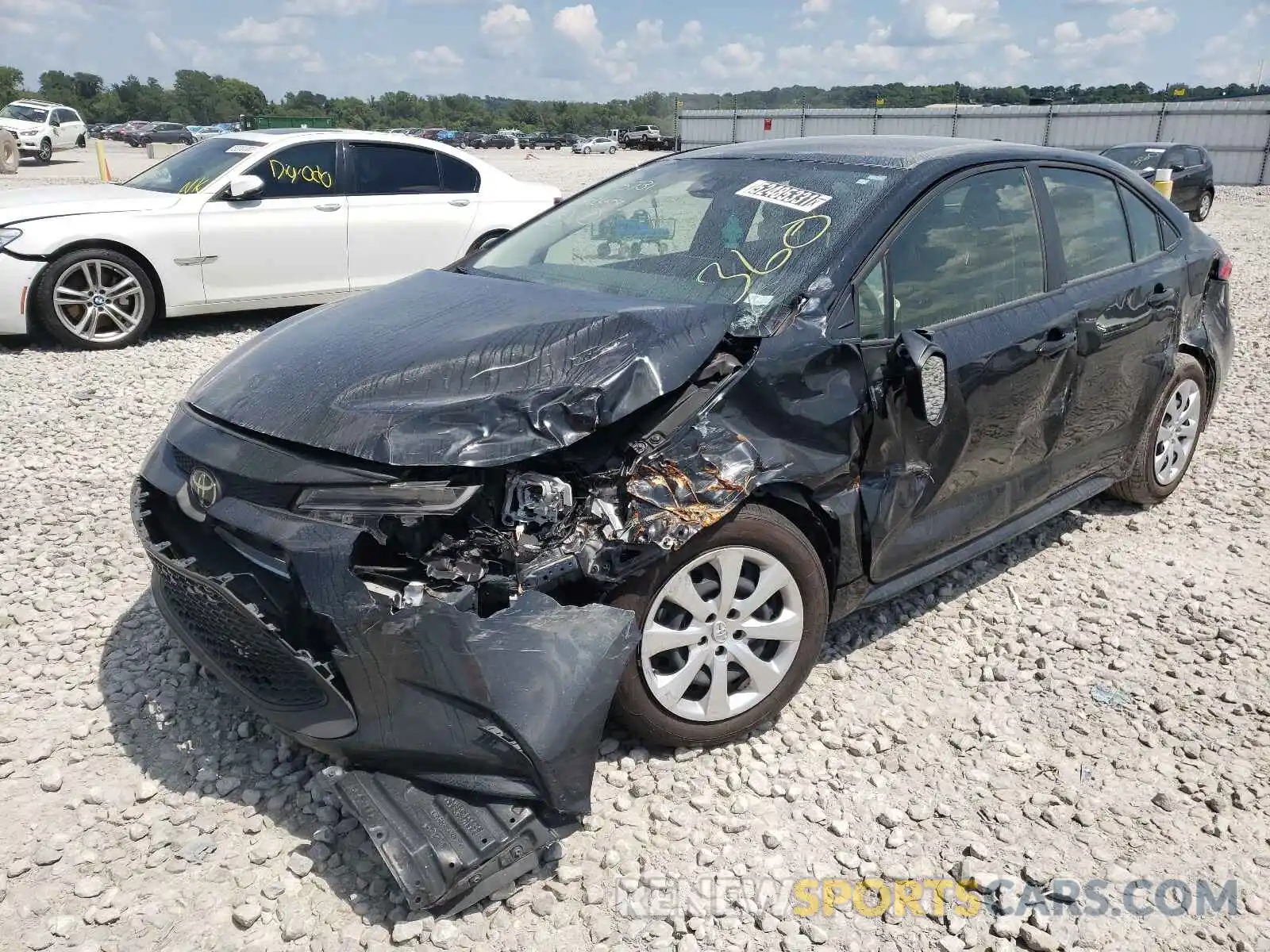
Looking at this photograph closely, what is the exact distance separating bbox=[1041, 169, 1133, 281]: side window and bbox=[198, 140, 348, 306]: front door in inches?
233

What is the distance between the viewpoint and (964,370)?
326 centimetres

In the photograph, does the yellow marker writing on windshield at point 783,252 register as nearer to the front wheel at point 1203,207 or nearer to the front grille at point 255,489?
the front grille at point 255,489

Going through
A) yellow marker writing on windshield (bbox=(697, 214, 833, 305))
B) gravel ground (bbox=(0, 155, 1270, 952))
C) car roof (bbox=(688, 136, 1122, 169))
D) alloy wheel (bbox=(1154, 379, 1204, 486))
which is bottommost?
gravel ground (bbox=(0, 155, 1270, 952))

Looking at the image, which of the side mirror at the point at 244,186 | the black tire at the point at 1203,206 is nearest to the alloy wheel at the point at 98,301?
the side mirror at the point at 244,186

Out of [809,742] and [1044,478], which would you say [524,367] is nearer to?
[809,742]

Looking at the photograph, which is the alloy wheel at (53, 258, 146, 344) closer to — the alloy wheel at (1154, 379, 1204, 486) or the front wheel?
the alloy wheel at (1154, 379, 1204, 486)

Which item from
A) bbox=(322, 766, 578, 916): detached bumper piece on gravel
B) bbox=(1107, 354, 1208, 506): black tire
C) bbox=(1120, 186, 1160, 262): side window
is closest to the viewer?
bbox=(322, 766, 578, 916): detached bumper piece on gravel

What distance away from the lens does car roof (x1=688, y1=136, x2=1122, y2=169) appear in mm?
3496

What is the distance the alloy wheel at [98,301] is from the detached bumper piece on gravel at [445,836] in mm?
6095

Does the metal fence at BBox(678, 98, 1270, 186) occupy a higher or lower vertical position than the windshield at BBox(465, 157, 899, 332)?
higher

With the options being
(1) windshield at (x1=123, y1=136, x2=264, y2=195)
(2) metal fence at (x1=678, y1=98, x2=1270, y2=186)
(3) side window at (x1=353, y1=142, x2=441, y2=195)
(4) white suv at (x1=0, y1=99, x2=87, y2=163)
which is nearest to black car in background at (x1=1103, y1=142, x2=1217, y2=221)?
(2) metal fence at (x1=678, y1=98, x2=1270, y2=186)

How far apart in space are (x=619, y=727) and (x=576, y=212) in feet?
7.27

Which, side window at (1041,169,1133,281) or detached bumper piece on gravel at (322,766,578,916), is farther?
side window at (1041,169,1133,281)

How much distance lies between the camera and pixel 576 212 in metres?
4.09
